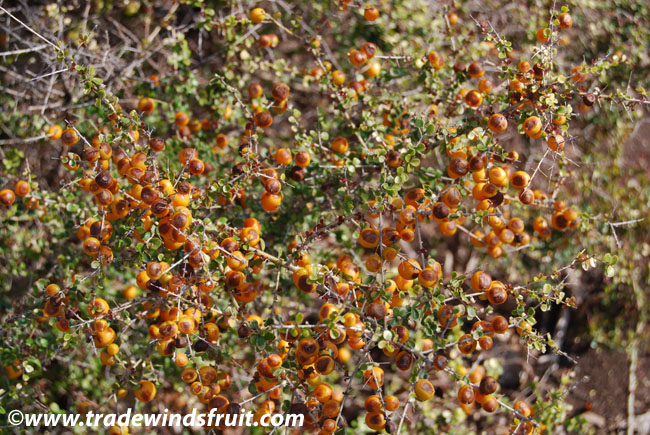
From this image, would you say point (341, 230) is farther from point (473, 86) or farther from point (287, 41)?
point (287, 41)

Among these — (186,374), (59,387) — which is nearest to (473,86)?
(186,374)

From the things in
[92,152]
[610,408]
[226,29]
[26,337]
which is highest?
[226,29]

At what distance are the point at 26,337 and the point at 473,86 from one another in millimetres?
3607

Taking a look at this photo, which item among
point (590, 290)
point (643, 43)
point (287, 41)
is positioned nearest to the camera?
point (643, 43)

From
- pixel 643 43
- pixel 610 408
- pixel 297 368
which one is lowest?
pixel 610 408

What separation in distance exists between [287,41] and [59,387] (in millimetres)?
3410

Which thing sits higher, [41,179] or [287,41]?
[287,41]

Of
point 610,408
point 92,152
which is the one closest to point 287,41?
point 92,152

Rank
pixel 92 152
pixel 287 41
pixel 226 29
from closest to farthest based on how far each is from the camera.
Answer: pixel 92 152 < pixel 226 29 < pixel 287 41

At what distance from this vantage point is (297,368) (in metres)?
2.29

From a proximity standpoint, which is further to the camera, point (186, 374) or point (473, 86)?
point (473, 86)

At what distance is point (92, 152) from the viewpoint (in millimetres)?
2258

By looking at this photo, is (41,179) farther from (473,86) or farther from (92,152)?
(473,86)

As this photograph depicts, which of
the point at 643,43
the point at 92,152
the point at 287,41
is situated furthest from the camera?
the point at 287,41
